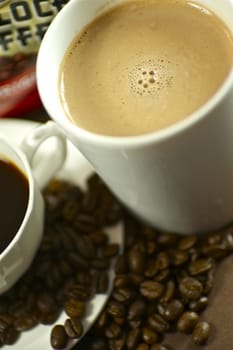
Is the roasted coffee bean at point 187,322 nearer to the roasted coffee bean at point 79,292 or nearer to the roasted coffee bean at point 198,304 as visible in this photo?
the roasted coffee bean at point 198,304

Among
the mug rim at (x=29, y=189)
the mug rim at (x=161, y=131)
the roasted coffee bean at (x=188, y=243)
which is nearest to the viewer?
the mug rim at (x=161, y=131)

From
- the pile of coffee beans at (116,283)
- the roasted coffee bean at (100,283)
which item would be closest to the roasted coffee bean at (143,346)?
the pile of coffee beans at (116,283)

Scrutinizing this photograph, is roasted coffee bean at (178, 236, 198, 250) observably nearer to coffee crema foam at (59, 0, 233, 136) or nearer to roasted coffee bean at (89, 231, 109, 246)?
roasted coffee bean at (89, 231, 109, 246)

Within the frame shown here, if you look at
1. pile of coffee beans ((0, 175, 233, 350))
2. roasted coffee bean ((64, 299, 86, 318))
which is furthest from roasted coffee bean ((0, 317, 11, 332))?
roasted coffee bean ((64, 299, 86, 318))

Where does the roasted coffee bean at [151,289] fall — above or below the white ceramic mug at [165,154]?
below

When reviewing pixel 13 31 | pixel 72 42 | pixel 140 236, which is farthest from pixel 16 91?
pixel 140 236

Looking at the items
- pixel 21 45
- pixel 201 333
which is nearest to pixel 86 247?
pixel 201 333

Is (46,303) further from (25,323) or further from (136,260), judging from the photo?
(136,260)
